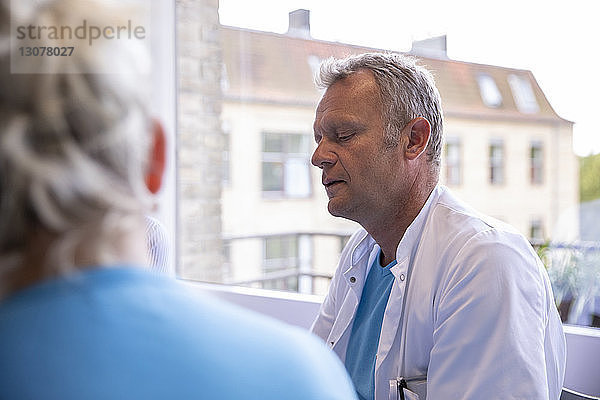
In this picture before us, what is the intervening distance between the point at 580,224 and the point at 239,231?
236cm

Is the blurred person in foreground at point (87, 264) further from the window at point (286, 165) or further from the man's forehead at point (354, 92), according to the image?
the window at point (286, 165)

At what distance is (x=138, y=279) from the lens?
610 mm

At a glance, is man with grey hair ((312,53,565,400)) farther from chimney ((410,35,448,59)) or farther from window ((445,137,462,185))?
window ((445,137,462,185))

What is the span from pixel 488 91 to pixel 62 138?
3.88m

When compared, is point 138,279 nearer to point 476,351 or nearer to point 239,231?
point 476,351

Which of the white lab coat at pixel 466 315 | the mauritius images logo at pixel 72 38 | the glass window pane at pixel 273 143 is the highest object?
the glass window pane at pixel 273 143

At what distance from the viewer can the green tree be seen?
264cm

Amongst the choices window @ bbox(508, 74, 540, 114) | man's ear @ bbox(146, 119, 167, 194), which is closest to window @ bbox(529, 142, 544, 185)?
window @ bbox(508, 74, 540, 114)

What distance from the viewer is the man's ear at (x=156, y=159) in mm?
646

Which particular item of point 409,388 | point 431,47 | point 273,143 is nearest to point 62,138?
point 409,388

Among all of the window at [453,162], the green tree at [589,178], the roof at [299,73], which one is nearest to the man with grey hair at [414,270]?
the roof at [299,73]

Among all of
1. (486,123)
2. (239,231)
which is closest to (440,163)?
(239,231)

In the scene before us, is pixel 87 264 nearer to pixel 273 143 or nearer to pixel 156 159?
pixel 156 159

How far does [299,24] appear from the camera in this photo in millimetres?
3445
